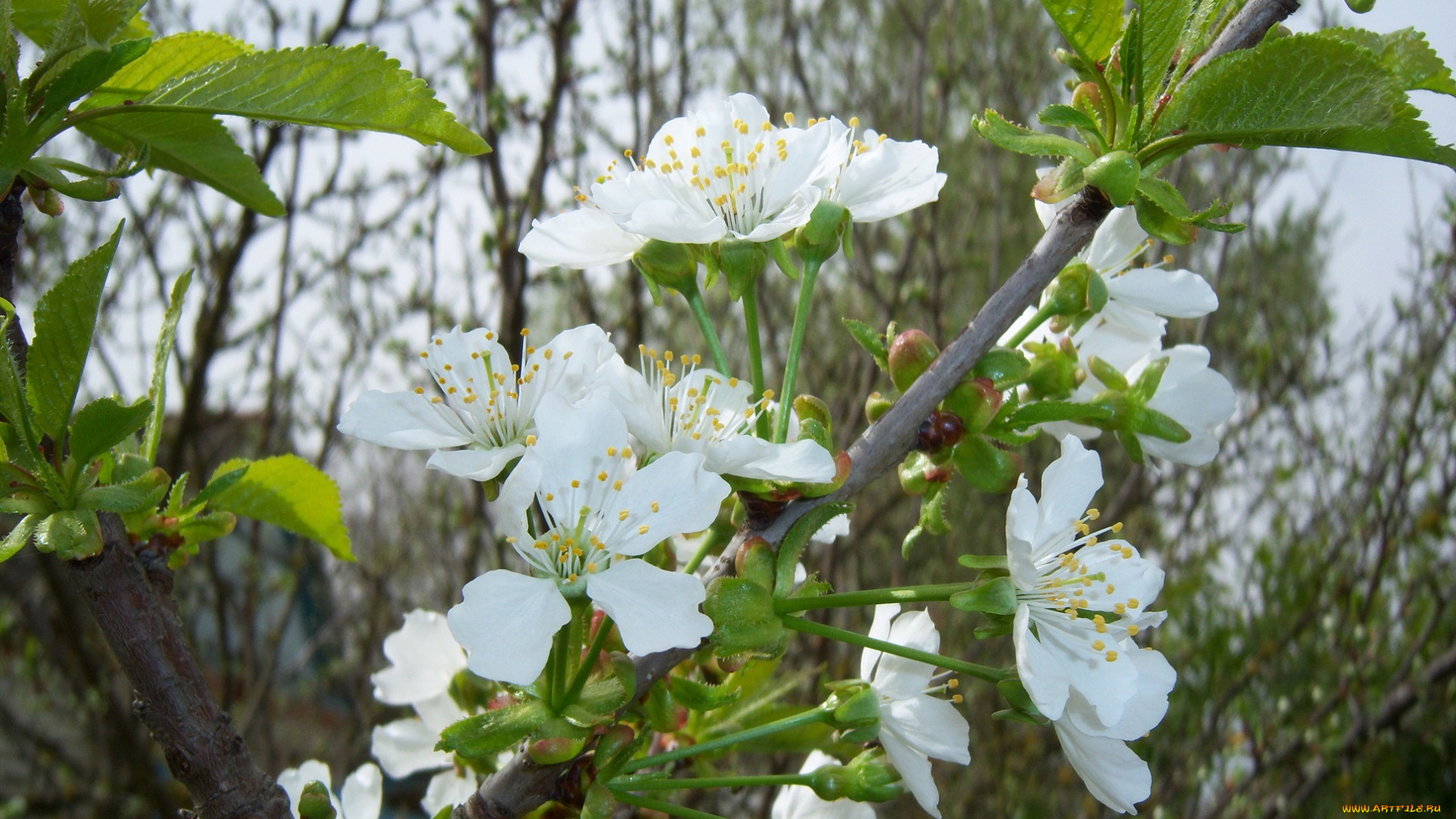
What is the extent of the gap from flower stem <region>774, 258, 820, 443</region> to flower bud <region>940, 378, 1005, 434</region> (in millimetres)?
142

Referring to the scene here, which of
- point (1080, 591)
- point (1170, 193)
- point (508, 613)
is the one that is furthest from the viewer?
point (1080, 591)

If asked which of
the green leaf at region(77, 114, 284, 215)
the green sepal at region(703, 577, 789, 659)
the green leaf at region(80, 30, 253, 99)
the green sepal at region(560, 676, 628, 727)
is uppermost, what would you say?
the green leaf at region(80, 30, 253, 99)

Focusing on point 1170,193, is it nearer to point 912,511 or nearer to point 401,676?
point 401,676

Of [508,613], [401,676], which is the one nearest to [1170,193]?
[508,613]

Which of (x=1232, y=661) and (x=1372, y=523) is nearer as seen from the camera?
(x=1372, y=523)

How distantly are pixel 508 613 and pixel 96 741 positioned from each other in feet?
12.7

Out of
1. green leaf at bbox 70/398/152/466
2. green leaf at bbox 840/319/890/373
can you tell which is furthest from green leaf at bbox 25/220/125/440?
green leaf at bbox 840/319/890/373

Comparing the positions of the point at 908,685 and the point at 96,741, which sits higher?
the point at 908,685

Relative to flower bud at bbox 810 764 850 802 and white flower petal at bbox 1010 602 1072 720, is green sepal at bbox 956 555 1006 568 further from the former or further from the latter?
flower bud at bbox 810 764 850 802

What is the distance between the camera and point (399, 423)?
82cm

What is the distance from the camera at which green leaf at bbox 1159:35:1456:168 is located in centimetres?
71

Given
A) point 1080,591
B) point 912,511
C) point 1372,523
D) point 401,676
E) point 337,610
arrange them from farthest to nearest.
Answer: point 912,511 < point 337,610 < point 1372,523 < point 401,676 < point 1080,591

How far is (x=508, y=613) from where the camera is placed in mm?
700

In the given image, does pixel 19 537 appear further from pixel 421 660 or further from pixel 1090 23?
pixel 1090 23
